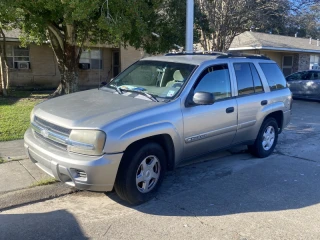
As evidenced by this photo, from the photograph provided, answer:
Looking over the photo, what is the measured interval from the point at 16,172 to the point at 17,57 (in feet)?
50.3

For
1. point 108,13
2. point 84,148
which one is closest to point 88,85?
point 108,13

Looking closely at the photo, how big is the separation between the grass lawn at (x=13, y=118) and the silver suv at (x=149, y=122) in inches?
113

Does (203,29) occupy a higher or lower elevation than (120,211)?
higher

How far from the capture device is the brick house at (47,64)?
18578mm

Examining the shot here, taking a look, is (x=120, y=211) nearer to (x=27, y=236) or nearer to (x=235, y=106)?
(x=27, y=236)

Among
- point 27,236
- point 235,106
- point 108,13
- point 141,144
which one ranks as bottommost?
point 27,236

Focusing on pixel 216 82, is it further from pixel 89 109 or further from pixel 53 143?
pixel 53 143

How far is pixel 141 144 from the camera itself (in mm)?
4223

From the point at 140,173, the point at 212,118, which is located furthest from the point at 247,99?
the point at 140,173

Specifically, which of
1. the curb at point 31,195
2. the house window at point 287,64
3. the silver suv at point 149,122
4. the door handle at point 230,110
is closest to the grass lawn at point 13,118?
the curb at point 31,195

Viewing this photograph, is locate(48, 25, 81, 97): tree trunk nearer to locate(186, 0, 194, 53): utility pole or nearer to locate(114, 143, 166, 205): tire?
locate(186, 0, 194, 53): utility pole

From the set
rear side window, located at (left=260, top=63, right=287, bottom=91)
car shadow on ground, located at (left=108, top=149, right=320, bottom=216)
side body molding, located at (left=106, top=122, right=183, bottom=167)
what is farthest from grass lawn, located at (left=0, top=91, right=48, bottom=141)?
rear side window, located at (left=260, top=63, right=287, bottom=91)

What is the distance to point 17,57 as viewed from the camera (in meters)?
18.8

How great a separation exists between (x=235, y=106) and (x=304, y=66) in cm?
2387
